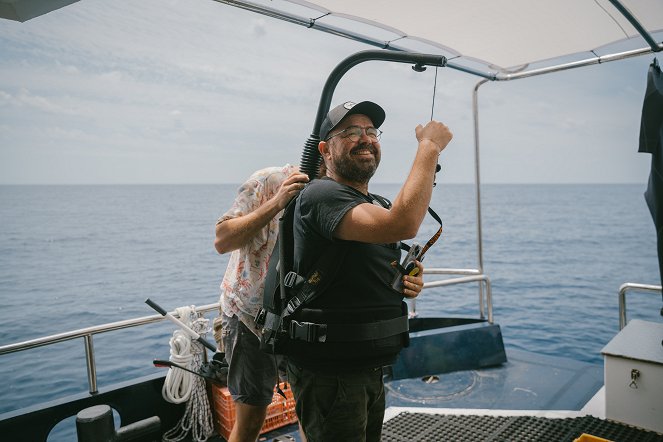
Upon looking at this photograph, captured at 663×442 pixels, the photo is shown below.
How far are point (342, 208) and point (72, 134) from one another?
321 ft

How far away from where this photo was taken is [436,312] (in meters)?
23.6

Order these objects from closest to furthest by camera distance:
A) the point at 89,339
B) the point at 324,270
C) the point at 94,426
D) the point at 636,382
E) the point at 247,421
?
1. the point at 324,270
2. the point at 94,426
3. the point at 247,421
4. the point at 89,339
5. the point at 636,382

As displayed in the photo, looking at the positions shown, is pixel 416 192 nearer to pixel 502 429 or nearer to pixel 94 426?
pixel 94 426

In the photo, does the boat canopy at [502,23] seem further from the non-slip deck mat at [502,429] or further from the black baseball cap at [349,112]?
the non-slip deck mat at [502,429]

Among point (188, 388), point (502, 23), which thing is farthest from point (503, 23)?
point (188, 388)

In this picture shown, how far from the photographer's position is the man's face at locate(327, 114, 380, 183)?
2.11 metres

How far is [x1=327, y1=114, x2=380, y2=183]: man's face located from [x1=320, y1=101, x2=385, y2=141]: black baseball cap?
0.03 meters

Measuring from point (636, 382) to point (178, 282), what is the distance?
3437cm

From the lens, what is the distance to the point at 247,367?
2680 millimetres

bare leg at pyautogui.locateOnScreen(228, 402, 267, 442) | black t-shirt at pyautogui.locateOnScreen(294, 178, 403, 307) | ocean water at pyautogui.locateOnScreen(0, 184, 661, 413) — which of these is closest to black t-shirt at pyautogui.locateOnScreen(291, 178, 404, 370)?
black t-shirt at pyautogui.locateOnScreen(294, 178, 403, 307)

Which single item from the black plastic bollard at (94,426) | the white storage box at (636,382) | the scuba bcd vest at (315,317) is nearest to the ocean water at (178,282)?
the white storage box at (636,382)

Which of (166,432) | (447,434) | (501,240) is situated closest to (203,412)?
(166,432)

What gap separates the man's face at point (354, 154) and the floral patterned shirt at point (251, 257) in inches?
27.2

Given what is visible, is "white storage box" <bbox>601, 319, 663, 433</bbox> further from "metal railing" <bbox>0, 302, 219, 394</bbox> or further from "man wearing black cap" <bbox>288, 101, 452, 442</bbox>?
"metal railing" <bbox>0, 302, 219, 394</bbox>
